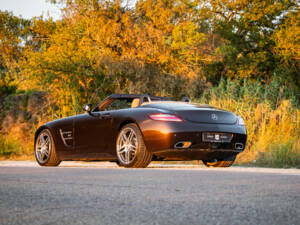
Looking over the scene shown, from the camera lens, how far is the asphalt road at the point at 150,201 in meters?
3.77

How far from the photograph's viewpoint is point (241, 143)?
9.56m

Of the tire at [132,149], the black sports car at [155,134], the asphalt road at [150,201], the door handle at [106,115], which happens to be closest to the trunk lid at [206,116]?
the black sports car at [155,134]

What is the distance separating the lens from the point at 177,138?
345 inches

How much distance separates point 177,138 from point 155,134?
36cm

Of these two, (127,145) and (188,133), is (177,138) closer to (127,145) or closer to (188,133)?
(188,133)

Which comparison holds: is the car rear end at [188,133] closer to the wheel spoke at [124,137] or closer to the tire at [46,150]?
the wheel spoke at [124,137]

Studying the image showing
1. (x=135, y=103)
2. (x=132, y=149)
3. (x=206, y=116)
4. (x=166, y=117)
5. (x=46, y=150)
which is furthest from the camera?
(x=46, y=150)

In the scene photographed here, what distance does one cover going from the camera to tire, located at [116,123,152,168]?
9086mm

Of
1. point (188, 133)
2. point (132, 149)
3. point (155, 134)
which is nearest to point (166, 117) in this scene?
point (155, 134)

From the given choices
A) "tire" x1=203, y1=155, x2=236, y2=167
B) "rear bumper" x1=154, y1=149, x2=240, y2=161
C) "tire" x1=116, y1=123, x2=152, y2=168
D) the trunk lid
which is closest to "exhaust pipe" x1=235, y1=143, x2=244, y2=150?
"rear bumper" x1=154, y1=149, x2=240, y2=161

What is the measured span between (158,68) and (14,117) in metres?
5.14

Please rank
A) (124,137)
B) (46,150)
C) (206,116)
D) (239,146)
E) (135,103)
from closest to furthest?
(206,116)
(124,137)
(239,146)
(135,103)
(46,150)

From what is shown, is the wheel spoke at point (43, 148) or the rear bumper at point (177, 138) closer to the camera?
Answer: the rear bumper at point (177, 138)

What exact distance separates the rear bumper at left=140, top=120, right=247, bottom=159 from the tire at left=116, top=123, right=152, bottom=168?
16 cm
